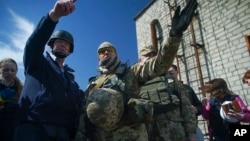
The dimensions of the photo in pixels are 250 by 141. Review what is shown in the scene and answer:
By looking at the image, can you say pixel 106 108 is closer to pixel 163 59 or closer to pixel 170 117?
pixel 163 59

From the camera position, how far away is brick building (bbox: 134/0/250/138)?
18.8 feet

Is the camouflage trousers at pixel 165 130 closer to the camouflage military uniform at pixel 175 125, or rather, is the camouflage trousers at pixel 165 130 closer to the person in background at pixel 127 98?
the camouflage military uniform at pixel 175 125

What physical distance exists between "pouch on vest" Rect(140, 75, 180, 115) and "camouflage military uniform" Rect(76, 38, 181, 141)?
2.97ft

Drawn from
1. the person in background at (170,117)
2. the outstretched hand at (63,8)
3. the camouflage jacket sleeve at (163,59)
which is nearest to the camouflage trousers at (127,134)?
the camouflage jacket sleeve at (163,59)

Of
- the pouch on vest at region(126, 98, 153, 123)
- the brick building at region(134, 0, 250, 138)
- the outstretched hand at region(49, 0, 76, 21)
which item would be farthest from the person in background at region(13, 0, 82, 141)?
the brick building at region(134, 0, 250, 138)

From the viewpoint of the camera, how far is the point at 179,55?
7703 millimetres

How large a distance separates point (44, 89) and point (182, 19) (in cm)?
136

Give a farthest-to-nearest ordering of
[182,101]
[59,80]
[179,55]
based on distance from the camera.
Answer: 1. [179,55]
2. [182,101]
3. [59,80]

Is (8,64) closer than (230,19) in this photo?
Yes

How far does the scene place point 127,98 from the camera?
202 centimetres

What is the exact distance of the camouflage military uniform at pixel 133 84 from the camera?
176cm

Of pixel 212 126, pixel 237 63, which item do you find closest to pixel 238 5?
pixel 237 63

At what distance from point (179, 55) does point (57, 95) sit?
6.44 metres

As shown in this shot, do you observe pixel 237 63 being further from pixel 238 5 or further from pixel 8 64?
pixel 8 64
